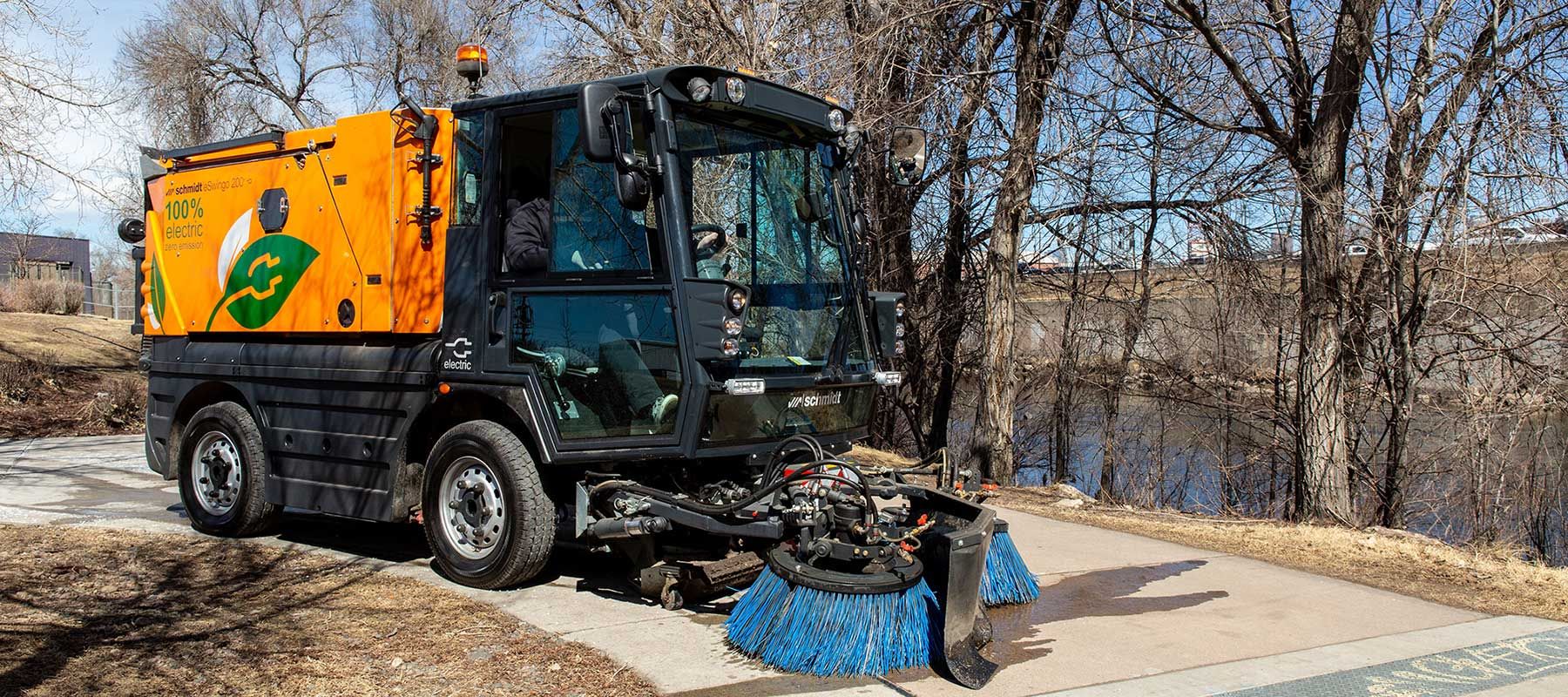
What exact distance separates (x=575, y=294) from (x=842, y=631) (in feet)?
7.85

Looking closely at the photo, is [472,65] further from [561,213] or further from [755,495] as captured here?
[755,495]

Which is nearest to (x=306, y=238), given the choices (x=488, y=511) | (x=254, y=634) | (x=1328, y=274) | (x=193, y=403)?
(x=193, y=403)

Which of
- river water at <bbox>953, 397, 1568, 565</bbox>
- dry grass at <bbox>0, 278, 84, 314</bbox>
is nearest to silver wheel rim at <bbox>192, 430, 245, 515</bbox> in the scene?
river water at <bbox>953, 397, 1568, 565</bbox>

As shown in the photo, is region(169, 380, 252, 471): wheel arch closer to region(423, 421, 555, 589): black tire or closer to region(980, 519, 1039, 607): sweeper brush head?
region(423, 421, 555, 589): black tire

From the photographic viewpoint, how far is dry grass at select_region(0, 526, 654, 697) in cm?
475

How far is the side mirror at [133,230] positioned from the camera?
9188 mm

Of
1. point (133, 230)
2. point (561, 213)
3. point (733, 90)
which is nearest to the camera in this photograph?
point (733, 90)

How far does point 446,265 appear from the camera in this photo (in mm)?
6812

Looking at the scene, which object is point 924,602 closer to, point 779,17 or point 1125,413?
point 779,17

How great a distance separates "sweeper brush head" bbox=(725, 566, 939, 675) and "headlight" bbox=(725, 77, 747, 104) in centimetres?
257

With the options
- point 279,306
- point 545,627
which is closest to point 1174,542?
point 545,627

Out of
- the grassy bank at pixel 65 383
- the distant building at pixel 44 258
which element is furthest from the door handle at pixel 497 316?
the distant building at pixel 44 258

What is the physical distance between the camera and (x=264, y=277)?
7.81m

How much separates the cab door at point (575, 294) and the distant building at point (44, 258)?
16.8 m
